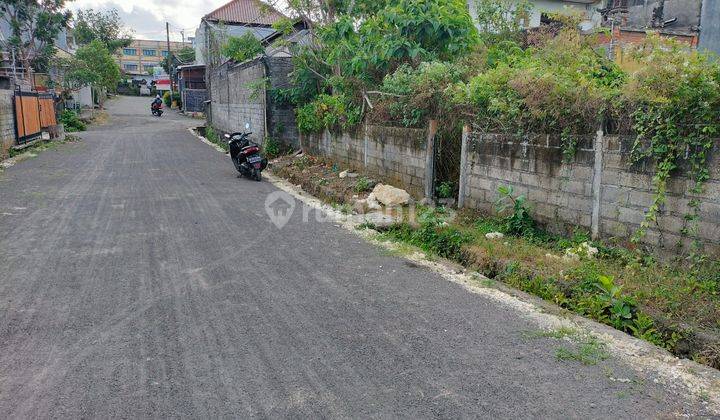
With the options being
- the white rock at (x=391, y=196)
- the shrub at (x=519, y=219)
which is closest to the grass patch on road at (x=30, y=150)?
the white rock at (x=391, y=196)

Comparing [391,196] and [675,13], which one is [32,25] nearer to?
[391,196]

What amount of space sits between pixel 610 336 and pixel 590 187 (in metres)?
2.15

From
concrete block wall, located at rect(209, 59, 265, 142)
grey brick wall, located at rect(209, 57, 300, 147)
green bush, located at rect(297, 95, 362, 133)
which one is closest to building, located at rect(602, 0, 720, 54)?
green bush, located at rect(297, 95, 362, 133)

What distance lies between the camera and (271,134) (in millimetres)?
15586

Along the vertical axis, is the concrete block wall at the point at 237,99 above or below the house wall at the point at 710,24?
below

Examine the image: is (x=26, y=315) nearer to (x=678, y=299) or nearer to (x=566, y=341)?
(x=566, y=341)

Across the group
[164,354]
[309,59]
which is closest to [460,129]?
[164,354]

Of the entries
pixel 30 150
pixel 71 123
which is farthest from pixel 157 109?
pixel 30 150

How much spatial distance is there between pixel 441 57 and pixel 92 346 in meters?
8.70

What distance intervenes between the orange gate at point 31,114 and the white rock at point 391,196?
14460 millimetres

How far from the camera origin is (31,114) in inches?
739

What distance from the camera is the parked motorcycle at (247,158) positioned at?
475 inches

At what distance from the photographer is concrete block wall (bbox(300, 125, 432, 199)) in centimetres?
862

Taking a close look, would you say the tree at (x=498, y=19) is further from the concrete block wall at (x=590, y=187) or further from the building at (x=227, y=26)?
the building at (x=227, y=26)
